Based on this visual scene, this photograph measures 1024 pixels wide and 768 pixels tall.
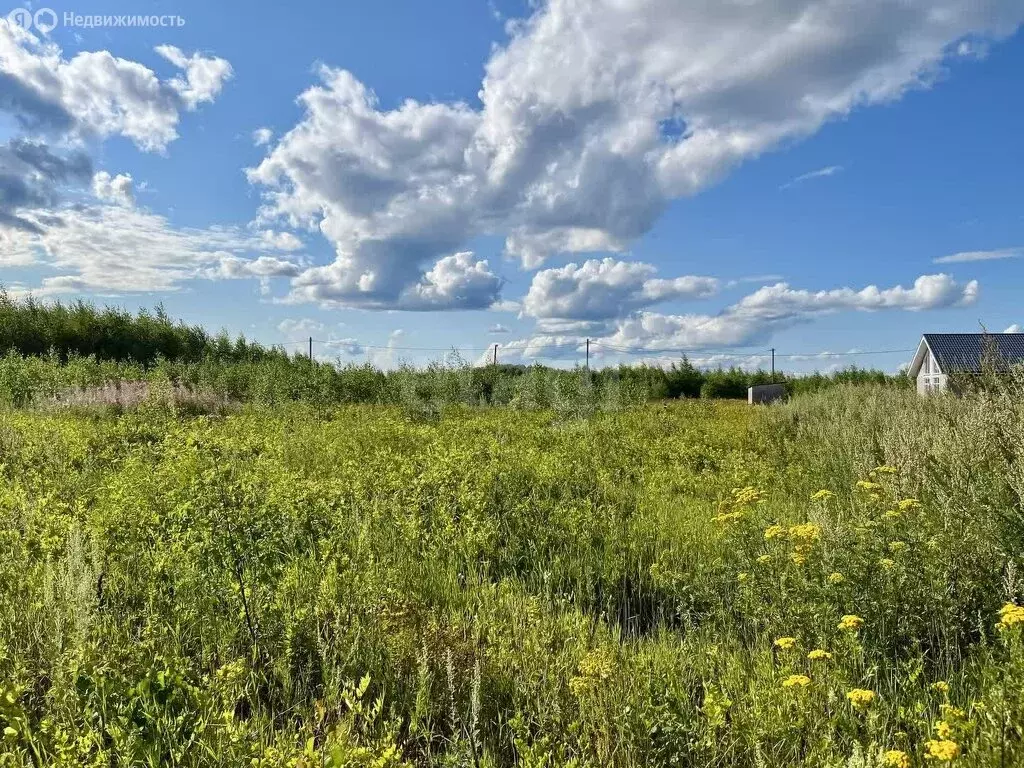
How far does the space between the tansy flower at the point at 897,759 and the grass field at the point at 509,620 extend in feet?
0.24

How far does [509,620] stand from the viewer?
12.2ft

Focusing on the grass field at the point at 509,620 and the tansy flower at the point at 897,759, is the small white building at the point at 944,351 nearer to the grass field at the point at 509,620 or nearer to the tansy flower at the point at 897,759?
the grass field at the point at 509,620

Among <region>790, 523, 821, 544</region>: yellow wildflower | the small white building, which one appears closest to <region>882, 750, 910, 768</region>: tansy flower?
<region>790, 523, 821, 544</region>: yellow wildflower

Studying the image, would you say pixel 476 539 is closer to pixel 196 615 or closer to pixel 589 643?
pixel 589 643

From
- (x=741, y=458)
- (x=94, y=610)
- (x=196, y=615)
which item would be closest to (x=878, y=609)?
(x=196, y=615)

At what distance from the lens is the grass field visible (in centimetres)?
246

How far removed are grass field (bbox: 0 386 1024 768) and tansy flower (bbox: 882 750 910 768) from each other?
0.24ft

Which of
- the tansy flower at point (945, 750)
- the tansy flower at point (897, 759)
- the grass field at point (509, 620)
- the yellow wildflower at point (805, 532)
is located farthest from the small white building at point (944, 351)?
the tansy flower at point (945, 750)

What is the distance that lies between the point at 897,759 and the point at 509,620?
6.95 ft

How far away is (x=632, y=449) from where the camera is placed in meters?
9.91

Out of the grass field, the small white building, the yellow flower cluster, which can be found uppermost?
the small white building

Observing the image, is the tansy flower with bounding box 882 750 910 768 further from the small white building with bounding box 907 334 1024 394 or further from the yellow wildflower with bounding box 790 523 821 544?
the small white building with bounding box 907 334 1024 394

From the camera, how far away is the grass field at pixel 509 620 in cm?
246

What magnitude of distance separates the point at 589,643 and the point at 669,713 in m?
1.02
